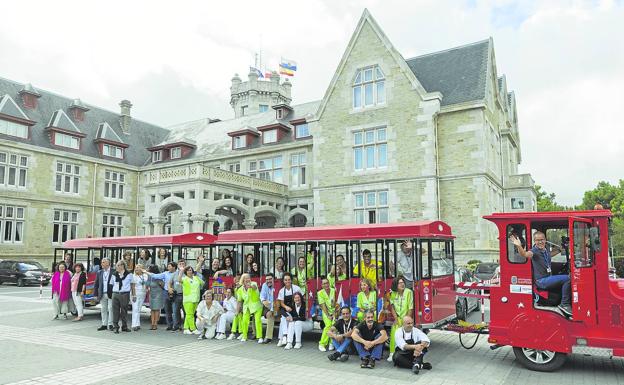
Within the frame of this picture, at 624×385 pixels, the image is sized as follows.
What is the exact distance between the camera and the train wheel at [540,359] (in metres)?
7.65

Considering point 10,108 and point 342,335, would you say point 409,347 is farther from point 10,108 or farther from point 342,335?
point 10,108

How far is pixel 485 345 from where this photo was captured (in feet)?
32.4

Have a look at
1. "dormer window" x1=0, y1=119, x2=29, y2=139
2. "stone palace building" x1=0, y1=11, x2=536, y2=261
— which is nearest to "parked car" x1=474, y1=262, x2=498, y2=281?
"stone palace building" x1=0, y1=11, x2=536, y2=261

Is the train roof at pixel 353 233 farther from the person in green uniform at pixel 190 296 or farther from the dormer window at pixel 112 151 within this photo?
the dormer window at pixel 112 151

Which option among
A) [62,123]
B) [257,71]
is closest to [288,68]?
[257,71]

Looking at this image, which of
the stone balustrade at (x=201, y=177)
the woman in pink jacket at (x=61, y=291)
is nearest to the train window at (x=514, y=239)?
the woman in pink jacket at (x=61, y=291)

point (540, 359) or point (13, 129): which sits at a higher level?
point (13, 129)

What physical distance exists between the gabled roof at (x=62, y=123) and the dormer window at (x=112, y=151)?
2.09 metres

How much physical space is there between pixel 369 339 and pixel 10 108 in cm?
3047

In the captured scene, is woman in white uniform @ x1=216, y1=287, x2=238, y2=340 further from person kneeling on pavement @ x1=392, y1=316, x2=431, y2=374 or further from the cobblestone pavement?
person kneeling on pavement @ x1=392, y1=316, x2=431, y2=374

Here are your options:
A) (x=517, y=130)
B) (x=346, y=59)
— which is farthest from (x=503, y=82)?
(x=346, y=59)

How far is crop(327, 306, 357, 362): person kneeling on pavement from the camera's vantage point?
860cm

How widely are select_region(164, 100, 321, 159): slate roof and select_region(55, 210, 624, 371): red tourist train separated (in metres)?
20.6

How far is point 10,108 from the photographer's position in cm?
2961
